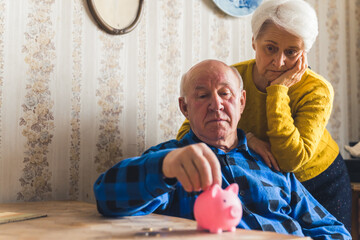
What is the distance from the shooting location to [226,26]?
2.12 m

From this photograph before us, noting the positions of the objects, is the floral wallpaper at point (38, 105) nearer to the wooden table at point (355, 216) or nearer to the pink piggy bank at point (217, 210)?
the pink piggy bank at point (217, 210)

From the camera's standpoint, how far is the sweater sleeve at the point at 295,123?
150cm

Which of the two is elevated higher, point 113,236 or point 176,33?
point 176,33

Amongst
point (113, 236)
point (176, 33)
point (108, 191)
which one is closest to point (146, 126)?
point (176, 33)

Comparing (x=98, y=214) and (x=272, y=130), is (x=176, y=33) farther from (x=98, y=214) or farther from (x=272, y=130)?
(x=98, y=214)

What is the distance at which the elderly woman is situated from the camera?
5.01 ft

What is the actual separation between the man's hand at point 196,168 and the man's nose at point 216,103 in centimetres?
53

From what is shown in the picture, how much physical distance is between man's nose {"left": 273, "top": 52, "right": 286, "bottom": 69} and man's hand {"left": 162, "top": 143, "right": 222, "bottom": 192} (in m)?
0.84

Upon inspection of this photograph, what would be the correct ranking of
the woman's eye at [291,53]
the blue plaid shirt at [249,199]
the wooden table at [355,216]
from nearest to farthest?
the blue plaid shirt at [249,199] < the woman's eye at [291,53] < the wooden table at [355,216]

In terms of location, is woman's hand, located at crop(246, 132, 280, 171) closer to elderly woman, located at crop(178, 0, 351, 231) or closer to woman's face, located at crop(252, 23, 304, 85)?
elderly woman, located at crop(178, 0, 351, 231)

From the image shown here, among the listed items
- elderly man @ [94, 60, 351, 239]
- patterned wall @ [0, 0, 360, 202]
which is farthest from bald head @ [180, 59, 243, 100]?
patterned wall @ [0, 0, 360, 202]

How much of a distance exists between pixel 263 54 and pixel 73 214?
3.12ft

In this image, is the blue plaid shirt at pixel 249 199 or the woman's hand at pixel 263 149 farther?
the woman's hand at pixel 263 149

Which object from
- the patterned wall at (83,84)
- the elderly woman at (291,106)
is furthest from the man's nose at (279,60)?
the patterned wall at (83,84)
